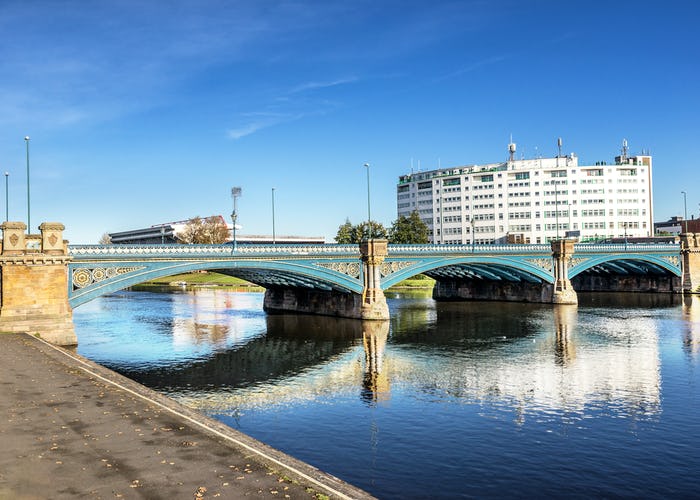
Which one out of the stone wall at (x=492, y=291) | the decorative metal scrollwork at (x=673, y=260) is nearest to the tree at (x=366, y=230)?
the stone wall at (x=492, y=291)

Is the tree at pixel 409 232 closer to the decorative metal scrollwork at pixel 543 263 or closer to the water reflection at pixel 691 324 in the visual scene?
the decorative metal scrollwork at pixel 543 263

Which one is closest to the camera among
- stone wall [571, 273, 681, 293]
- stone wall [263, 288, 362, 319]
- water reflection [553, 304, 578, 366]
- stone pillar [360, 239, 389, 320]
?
water reflection [553, 304, 578, 366]

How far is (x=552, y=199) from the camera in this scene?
176625 millimetres

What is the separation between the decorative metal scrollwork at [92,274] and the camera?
49.8 meters

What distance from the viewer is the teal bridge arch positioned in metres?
51.4

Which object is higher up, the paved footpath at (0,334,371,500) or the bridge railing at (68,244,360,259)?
the bridge railing at (68,244,360,259)

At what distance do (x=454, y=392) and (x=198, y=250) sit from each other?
1237 inches

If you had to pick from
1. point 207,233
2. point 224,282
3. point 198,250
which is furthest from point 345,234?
point 198,250

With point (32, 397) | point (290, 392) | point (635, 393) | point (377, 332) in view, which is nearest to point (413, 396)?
point (290, 392)

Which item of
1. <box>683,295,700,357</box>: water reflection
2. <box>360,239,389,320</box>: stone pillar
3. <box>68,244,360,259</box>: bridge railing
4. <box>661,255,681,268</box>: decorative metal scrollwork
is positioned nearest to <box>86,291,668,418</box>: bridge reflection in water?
<box>683,295,700,357</box>: water reflection

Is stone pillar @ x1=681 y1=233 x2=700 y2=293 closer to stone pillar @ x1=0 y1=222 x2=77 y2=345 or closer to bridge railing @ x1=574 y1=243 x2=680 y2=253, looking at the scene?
bridge railing @ x1=574 y1=243 x2=680 y2=253

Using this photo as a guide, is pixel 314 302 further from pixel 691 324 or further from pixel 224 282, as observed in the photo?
pixel 224 282

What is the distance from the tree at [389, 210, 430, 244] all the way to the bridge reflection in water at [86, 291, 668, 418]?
55.5m

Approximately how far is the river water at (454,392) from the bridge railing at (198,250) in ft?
26.1
